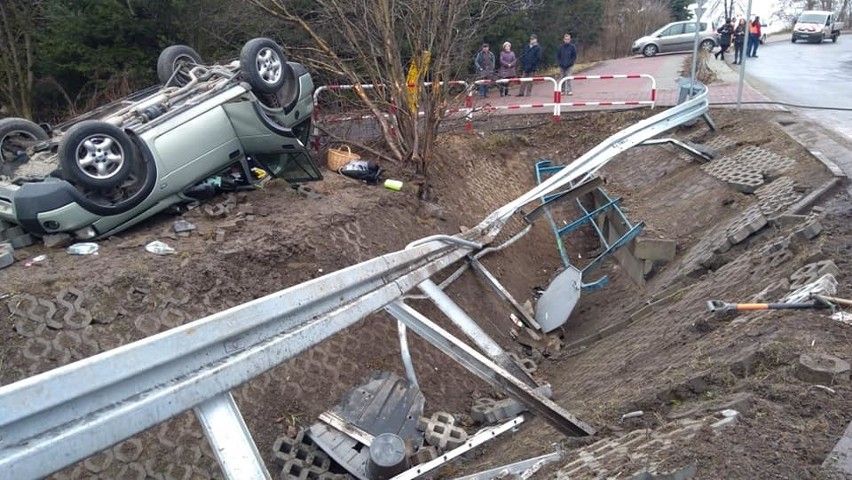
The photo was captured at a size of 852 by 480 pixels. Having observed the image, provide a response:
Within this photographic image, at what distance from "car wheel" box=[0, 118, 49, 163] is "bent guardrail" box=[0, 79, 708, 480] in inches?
219

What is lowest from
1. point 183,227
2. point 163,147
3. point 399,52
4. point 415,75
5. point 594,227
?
point 594,227

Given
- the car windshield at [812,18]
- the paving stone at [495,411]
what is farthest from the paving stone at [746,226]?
the car windshield at [812,18]

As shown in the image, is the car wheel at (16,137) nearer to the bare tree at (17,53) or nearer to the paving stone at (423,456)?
the paving stone at (423,456)

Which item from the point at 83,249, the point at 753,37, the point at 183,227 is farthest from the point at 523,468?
the point at 753,37

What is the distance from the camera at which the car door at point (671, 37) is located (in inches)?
1015

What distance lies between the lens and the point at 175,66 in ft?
27.0

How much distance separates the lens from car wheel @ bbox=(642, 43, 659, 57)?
26453mm

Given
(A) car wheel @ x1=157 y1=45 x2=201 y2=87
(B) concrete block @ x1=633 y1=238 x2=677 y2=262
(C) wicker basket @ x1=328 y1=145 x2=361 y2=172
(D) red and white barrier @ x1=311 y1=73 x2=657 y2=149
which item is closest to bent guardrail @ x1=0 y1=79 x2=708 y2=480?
(B) concrete block @ x1=633 y1=238 x2=677 y2=262

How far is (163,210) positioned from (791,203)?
693cm

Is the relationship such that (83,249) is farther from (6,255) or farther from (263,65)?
(263,65)

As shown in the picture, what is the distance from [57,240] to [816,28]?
117 ft

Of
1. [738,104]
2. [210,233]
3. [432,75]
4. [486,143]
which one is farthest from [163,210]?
[738,104]

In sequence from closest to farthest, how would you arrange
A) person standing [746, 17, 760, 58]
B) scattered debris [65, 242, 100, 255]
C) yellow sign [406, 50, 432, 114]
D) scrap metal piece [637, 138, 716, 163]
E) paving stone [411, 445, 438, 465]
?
paving stone [411, 445, 438, 465]
scattered debris [65, 242, 100, 255]
yellow sign [406, 50, 432, 114]
scrap metal piece [637, 138, 716, 163]
person standing [746, 17, 760, 58]

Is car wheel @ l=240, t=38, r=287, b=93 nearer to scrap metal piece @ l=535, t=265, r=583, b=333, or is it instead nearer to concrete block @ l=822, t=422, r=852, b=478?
scrap metal piece @ l=535, t=265, r=583, b=333
